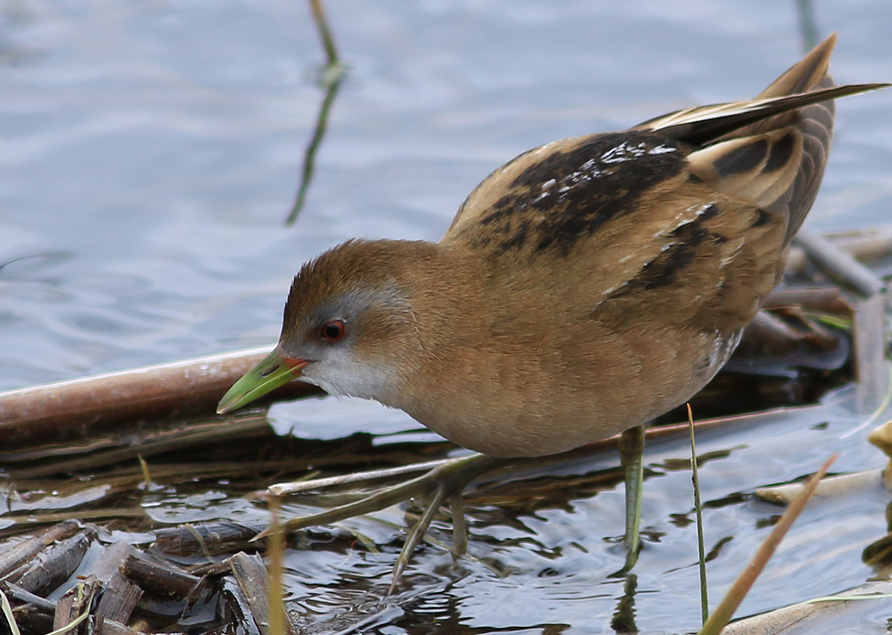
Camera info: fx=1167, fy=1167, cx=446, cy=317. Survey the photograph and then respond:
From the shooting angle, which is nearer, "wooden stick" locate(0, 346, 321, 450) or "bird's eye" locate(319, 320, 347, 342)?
"bird's eye" locate(319, 320, 347, 342)

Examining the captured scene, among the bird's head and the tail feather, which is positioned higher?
the tail feather

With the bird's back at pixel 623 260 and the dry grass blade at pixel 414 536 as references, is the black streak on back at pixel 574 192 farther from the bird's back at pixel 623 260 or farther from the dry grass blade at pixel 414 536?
the dry grass blade at pixel 414 536

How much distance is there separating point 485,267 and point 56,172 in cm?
358

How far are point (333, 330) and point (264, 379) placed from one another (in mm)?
328

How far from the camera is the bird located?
12.7ft

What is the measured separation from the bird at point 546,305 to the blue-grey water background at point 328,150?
66 cm

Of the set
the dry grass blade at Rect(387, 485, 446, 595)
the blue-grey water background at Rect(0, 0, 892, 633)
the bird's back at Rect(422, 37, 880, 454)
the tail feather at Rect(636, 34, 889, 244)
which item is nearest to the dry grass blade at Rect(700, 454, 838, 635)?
the bird's back at Rect(422, 37, 880, 454)

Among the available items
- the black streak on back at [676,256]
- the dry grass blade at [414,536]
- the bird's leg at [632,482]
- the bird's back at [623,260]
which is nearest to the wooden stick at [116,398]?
the dry grass blade at [414,536]

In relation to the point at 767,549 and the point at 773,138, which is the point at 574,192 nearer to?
the point at 773,138

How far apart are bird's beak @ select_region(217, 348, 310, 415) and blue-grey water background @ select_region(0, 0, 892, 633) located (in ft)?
2.06

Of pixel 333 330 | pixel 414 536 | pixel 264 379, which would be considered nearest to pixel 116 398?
pixel 264 379

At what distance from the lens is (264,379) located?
4.02 metres

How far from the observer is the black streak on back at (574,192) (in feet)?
13.3

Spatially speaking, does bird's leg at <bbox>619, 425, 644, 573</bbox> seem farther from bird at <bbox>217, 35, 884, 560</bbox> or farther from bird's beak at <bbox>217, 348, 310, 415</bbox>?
bird's beak at <bbox>217, 348, 310, 415</bbox>
